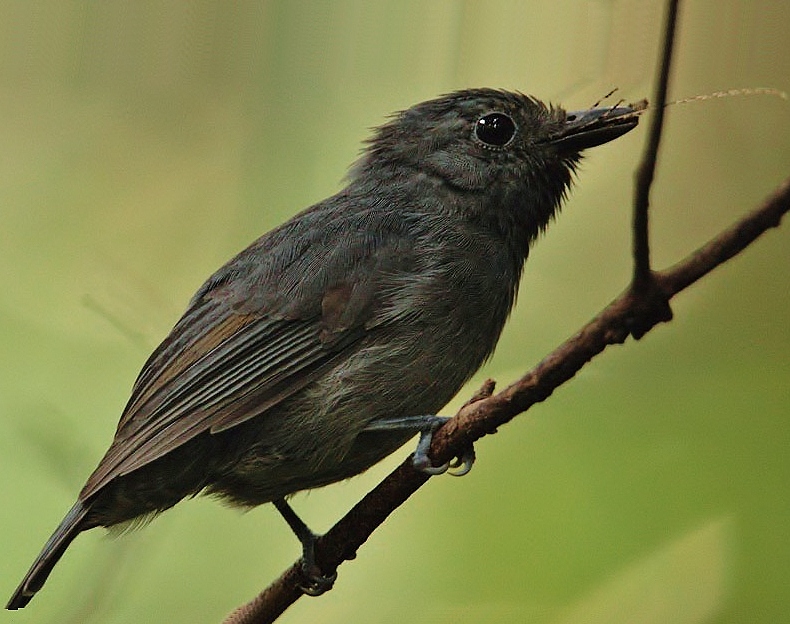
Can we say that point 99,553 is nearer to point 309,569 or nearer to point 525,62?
point 309,569

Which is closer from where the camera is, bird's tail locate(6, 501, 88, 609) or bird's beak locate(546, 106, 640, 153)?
bird's tail locate(6, 501, 88, 609)

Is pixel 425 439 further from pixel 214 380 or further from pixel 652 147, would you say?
pixel 652 147

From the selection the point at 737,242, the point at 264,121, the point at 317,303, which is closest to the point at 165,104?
the point at 264,121

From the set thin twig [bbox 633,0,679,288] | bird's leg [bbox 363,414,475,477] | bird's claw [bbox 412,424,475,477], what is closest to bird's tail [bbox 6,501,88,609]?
bird's leg [bbox 363,414,475,477]

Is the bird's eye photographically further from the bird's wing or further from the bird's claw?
the bird's claw

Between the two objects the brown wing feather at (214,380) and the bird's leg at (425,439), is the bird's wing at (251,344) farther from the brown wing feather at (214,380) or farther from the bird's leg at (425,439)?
the bird's leg at (425,439)

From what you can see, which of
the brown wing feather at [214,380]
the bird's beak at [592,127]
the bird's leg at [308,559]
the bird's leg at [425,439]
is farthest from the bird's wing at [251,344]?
the bird's beak at [592,127]
